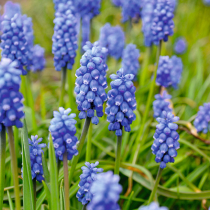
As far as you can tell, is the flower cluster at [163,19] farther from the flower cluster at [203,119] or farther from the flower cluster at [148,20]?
the flower cluster at [203,119]

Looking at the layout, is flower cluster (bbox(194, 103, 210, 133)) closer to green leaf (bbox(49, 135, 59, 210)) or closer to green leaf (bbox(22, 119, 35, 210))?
green leaf (bbox(49, 135, 59, 210))

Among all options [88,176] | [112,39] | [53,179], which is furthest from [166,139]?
[112,39]

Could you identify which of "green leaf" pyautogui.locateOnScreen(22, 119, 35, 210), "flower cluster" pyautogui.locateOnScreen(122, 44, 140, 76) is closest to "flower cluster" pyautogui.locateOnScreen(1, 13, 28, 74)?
"green leaf" pyautogui.locateOnScreen(22, 119, 35, 210)

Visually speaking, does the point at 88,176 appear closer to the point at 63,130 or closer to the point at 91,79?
the point at 63,130

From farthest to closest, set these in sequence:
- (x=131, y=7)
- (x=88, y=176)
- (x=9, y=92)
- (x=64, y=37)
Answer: (x=131, y=7) → (x=64, y=37) → (x=88, y=176) → (x=9, y=92)

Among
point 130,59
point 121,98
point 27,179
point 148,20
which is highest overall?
point 148,20

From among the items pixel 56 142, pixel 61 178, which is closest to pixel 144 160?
pixel 61 178

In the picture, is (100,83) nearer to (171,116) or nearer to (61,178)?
(171,116)
